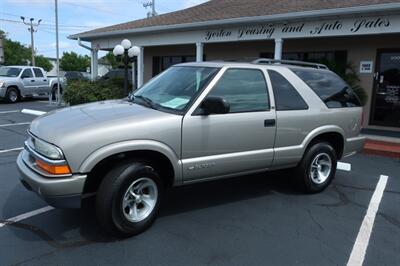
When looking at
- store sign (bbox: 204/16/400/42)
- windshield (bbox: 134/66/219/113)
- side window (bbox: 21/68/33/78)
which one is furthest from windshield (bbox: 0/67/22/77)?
windshield (bbox: 134/66/219/113)

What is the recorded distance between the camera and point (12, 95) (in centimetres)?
1873

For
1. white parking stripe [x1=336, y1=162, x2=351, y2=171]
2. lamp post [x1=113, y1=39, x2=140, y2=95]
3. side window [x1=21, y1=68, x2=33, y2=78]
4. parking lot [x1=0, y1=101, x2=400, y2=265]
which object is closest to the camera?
parking lot [x1=0, y1=101, x2=400, y2=265]

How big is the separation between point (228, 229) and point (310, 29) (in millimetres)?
7974

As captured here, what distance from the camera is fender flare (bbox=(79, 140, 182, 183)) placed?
3.52 meters

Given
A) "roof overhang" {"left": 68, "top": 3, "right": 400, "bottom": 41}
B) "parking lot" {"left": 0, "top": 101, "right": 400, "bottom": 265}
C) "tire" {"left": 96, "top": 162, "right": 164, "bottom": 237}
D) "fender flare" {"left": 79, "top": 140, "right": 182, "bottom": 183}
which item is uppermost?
"roof overhang" {"left": 68, "top": 3, "right": 400, "bottom": 41}

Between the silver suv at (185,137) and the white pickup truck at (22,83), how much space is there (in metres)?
16.1

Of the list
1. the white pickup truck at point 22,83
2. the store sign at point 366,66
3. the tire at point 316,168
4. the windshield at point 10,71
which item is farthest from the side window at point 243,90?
the windshield at point 10,71

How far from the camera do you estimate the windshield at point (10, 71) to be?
62.6 ft

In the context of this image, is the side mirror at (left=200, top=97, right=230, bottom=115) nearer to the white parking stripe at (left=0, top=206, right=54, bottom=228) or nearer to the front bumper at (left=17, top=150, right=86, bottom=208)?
the front bumper at (left=17, top=150, right=86, bottom=208)

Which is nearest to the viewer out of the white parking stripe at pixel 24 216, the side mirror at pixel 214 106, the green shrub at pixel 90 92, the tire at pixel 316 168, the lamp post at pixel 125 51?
the side mirror at pixel 214 106

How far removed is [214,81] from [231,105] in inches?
13.6

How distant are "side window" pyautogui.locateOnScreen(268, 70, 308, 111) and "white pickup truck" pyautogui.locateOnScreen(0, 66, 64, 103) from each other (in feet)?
54.8

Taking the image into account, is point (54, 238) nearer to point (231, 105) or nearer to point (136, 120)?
point (136, 120)

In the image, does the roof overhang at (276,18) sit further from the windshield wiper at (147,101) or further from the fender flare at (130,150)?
the fender flare at (130,150)
